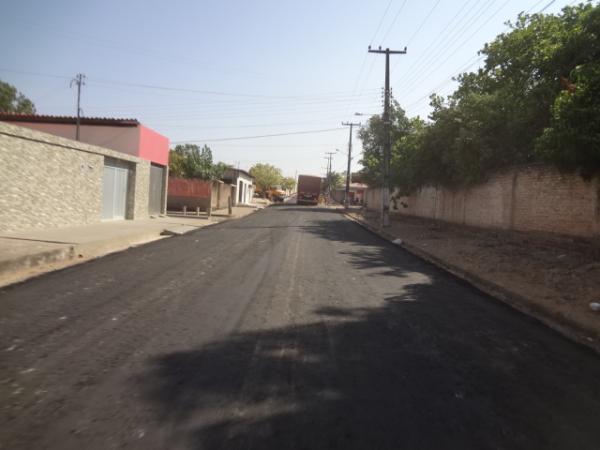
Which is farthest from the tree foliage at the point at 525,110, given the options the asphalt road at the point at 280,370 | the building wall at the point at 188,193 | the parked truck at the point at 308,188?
the parked truck at the point at 308,188

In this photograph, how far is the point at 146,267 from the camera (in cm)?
895

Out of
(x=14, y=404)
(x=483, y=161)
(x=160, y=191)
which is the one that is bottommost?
(x=14, y=404)

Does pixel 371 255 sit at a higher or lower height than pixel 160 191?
lower

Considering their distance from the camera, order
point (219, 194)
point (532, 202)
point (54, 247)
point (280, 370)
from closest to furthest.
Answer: point (280, 370)
point (54, 247)
point (532, 202)
point (219, 194)

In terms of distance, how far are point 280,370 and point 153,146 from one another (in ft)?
72.3

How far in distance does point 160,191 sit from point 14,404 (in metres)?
22.8

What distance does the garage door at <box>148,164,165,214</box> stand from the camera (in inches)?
920

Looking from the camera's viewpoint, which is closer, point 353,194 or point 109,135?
point 109,135

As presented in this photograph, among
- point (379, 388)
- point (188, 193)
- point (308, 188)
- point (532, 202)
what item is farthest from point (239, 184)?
point (379, 388)

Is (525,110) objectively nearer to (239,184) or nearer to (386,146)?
(386,146)

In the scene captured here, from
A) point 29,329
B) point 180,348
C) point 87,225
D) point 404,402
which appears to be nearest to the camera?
point 404,402

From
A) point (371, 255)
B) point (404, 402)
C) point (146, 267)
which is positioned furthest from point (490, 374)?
point (371, 255)

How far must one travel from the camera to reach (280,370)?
3.79 m

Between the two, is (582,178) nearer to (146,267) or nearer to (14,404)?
(146,267)
